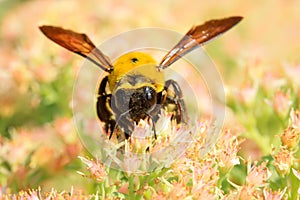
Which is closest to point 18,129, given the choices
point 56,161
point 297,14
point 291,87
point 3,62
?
point 56,161

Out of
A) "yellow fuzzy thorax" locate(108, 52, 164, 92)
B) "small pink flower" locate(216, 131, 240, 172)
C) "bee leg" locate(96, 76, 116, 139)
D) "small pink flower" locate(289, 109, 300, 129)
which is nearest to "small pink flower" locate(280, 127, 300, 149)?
"small pink flower" locate(289, 109, 300, 129)

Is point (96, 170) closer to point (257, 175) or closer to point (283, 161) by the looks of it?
point (257, 175)

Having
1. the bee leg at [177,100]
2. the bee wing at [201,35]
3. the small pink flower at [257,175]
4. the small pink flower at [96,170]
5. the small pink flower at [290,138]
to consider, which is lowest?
the small pink flower at [257,175]

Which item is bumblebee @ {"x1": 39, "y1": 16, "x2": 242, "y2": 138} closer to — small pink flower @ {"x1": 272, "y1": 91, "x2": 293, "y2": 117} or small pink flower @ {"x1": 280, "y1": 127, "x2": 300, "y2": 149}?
small pink flower @ {"x1": 280, "y1": 127, "x2": 300, "y2": 149}

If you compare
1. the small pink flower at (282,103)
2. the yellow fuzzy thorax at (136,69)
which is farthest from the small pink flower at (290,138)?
the yellow fuzzy thorax at (136,69)

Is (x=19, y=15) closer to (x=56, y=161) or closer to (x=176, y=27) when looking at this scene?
(x=176, y=27)

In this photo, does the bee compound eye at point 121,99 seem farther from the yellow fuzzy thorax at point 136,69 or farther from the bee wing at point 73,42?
the bee wing at point 73,42

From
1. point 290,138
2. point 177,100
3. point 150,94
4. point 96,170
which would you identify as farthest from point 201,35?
point 96,170
